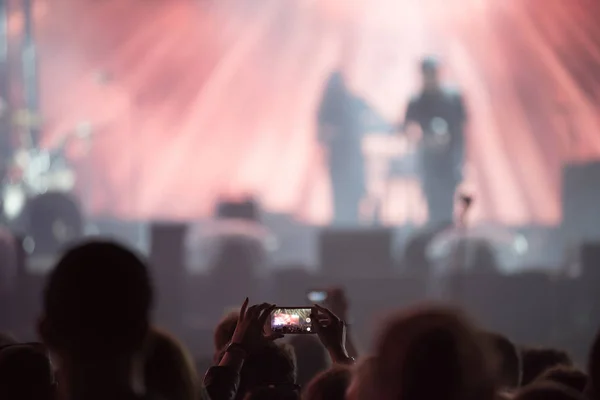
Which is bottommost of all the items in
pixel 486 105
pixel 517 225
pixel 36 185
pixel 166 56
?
pixel 517 225

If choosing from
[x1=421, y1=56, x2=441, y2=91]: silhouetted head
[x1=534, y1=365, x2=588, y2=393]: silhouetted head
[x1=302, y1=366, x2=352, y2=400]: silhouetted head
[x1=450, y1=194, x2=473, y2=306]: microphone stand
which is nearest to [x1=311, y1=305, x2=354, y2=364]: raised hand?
[x1=302, y1=366, x2=352, y2=400]: silhouetted head

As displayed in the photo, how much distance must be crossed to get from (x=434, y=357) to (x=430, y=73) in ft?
53.9

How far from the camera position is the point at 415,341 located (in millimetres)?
1594

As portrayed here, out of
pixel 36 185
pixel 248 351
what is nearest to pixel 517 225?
pixel 36 185

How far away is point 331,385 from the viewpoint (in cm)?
232

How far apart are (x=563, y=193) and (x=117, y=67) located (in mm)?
13629

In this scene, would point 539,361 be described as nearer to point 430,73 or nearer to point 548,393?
point 548,393

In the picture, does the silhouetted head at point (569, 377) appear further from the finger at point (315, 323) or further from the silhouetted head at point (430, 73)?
the silhouetted head at point (430, 73)

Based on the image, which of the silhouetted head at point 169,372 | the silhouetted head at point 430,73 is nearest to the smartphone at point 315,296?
the silhouetted head at point 169,372

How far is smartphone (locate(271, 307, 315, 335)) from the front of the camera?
2.77 m

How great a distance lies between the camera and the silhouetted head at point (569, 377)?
277cm

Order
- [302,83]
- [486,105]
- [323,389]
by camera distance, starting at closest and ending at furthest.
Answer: [323,389], [486,105], [302,83]

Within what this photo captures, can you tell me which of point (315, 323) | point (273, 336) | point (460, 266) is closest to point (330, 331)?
point (315, 323)

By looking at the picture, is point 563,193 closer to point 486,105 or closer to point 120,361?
point 486,105
